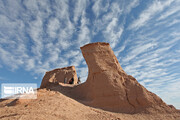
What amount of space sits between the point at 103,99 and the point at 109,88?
0.96m

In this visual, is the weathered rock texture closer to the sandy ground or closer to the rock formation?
the rock formation

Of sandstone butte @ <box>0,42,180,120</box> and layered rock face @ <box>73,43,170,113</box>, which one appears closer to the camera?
sandstone butte @ <box>0,42,180,120</box>

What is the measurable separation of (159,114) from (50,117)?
698 centimetres

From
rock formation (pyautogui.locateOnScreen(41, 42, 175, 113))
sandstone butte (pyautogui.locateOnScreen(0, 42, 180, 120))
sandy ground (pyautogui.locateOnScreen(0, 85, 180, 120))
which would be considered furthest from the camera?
rock formation (pyautogui.locateOnScreen(41, 42, 175, 113))

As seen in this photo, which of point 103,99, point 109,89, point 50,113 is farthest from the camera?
point 109,89

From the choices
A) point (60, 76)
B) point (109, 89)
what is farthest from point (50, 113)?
point (60, 76)

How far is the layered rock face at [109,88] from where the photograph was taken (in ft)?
29.1

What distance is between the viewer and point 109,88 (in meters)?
9.59

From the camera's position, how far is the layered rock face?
8.87m

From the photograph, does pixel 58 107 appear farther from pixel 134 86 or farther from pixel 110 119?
pixel 134 86

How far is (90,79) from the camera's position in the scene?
11039 millimetres

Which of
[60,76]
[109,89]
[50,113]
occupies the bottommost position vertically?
[50,113]

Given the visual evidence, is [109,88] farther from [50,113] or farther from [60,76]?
[60,76]

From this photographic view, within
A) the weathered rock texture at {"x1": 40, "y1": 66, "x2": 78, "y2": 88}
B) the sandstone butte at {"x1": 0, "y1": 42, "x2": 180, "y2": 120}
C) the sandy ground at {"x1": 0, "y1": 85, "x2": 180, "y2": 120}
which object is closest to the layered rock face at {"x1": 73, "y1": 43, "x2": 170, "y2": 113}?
the sandstone butte at {"x1": 0, "y1": 42, "x2": 180, "y2": 120}
